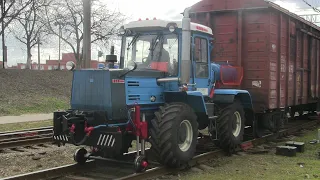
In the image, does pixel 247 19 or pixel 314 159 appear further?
pixel 247 19

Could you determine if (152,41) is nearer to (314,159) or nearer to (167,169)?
(167,169)

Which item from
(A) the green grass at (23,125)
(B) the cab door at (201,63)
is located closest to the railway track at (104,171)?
(B) the cab door at (201,63)

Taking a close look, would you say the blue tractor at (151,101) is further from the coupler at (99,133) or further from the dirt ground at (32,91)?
the dirt ground at (32,91)

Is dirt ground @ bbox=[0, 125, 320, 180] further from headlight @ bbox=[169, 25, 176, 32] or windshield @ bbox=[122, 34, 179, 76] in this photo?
headlight @ bbox=[169, 25, 176, 32]

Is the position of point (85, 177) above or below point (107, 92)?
below

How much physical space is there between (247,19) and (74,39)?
27.5 m

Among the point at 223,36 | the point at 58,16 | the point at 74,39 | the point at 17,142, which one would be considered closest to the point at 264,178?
the point at 223,36

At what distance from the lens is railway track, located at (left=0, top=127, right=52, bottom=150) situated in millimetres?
10718

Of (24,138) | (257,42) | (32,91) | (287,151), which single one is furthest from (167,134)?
(32,91)

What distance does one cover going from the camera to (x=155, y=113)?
7.68m

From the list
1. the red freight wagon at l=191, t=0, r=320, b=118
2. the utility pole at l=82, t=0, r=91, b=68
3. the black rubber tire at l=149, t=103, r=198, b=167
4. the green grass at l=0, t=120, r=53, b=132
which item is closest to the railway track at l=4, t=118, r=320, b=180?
the black rubber tire at l=149, t=103, r=198, b=167

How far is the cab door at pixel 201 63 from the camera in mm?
8828

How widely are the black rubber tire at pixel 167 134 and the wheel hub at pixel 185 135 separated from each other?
0.20 m

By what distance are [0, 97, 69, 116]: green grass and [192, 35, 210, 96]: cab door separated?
13.3 metres
